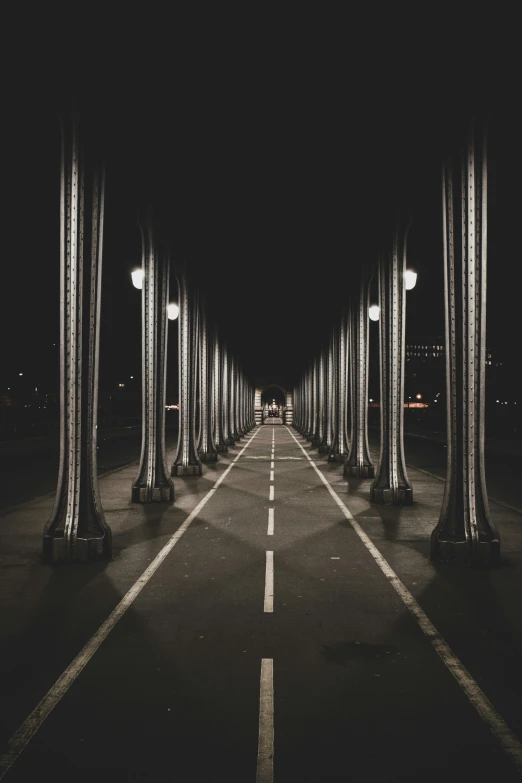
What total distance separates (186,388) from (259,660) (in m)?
18.6

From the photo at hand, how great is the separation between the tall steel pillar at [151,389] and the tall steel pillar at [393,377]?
5.77 meters

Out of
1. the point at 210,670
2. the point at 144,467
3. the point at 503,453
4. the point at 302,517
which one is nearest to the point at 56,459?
the point at 144,467

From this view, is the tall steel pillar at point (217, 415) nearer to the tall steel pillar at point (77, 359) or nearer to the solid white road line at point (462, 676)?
the tall steel pillar at point (77, 359)

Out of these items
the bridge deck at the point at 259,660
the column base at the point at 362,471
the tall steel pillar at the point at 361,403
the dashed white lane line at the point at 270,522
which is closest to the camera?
the bridge deck at the point at 259,660

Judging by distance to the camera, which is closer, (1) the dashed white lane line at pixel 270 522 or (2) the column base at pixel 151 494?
(1) the dashed white lane line at pixel 270 522

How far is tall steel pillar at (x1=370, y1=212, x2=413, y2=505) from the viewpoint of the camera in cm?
1642

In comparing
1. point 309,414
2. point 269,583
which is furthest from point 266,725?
point 309,414

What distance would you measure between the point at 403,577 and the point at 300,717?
4748mm

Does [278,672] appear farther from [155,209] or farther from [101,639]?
[155,209]

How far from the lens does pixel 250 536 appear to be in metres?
12.3

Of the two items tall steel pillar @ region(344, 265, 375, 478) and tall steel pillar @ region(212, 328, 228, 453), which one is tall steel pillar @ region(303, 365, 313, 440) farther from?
tall steel pillar @ region(344, 265, 375, 478)

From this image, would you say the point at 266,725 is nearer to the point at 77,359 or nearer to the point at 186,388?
the point at 77,359

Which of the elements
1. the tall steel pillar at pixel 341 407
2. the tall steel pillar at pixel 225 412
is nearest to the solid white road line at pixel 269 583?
the tall steel pillar at pixel 341 407

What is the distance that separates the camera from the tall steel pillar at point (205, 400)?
30.2 meters
